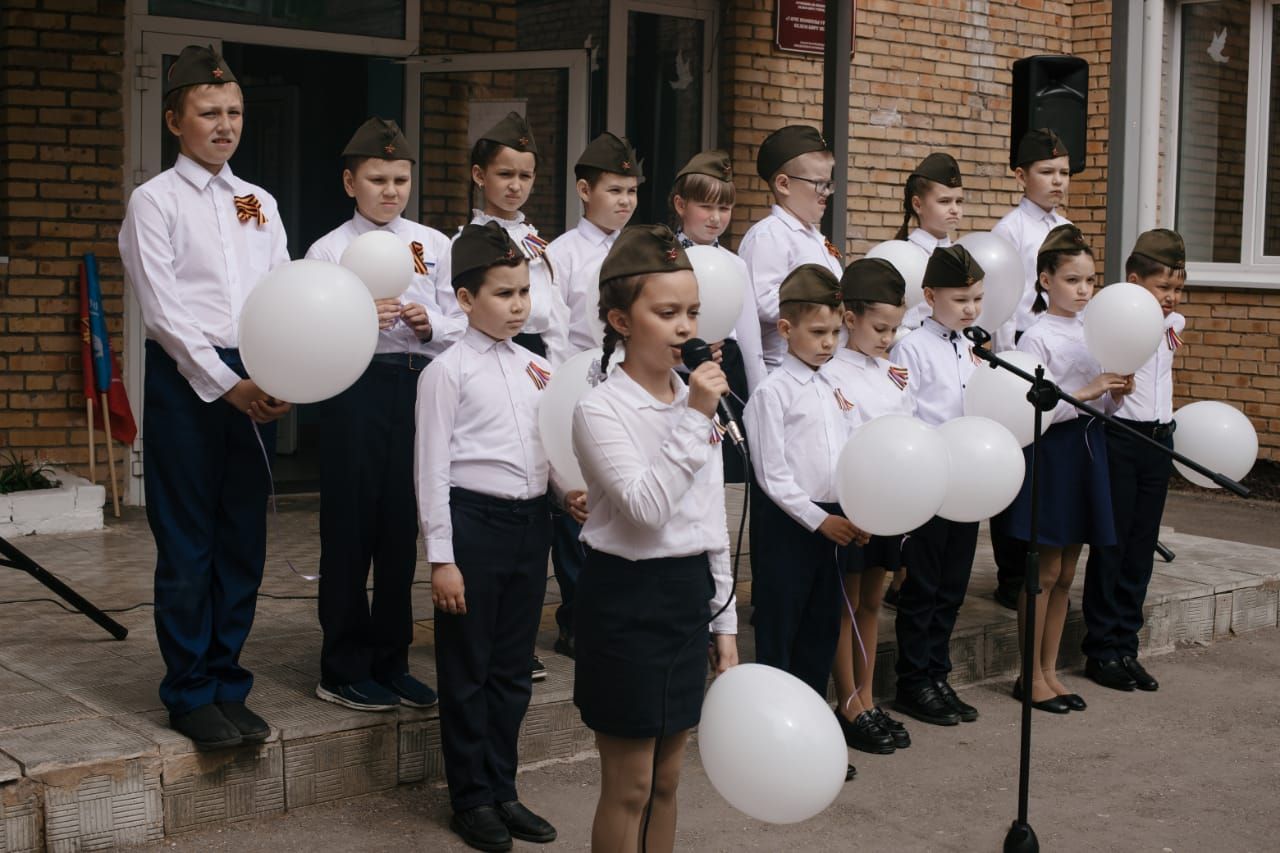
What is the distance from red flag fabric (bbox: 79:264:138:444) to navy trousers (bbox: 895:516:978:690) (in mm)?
4153

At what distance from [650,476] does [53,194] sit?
17.8ft

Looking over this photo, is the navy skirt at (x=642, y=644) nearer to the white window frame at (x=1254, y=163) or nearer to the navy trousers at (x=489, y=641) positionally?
the navy trousers at (x=489, y=641)

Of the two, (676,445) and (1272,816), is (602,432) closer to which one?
(676,445)

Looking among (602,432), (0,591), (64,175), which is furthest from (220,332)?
(64,175)

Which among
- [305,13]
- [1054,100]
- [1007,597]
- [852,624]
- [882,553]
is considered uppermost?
[305,13]

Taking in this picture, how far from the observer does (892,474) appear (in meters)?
4.23

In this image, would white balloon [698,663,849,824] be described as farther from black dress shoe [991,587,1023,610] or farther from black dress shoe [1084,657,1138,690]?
black dress shoe [991,587,1023,610]

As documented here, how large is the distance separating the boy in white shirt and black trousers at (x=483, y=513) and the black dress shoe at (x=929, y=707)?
182 cm

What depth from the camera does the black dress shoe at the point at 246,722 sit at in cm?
410

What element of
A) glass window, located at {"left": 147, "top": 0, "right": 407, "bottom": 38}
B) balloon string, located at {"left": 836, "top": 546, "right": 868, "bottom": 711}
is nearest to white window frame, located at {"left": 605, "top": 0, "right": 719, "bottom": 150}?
glass window, located at {"left": 147, "top": 0, "right": 407, "bottom": 38}

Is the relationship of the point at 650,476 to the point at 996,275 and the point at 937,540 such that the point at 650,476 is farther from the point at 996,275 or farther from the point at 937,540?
the point at 996,275

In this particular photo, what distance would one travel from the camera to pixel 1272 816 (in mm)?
4648

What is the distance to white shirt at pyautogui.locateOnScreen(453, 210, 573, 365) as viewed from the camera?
4.80 meters

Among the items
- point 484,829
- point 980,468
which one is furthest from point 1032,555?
point 484,829
